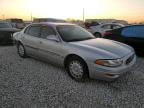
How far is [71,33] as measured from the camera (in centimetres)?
548

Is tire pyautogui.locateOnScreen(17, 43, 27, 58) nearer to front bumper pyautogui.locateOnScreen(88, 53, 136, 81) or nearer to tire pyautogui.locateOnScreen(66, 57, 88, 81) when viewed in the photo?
tire pyautogui.locateOnScreen(66, 57, 88, 81)

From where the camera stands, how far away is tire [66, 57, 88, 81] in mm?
4438

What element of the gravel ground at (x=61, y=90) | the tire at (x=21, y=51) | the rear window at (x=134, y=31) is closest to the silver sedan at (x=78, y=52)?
the gravel ground at (x=61, y=90)

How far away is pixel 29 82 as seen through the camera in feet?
15.2

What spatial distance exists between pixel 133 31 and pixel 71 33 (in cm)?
287

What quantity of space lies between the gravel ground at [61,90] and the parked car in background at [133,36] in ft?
4.38

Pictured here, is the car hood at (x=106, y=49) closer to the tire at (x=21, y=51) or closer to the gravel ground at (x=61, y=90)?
the gravel ground at (x=61, y=90)

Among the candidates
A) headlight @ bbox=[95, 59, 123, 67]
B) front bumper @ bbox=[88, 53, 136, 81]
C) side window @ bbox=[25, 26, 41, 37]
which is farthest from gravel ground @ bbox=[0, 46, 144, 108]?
side window @ bbox=[25, 26, 41, 37]

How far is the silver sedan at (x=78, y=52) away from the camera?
415 centimetres

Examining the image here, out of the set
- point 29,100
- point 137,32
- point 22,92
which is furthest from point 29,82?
point 137,32

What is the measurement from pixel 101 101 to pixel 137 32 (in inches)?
164

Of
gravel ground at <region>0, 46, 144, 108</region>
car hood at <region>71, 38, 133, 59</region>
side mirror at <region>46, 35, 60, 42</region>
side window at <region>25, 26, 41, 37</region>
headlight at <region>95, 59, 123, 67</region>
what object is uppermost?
side window at <region>25, 26, 41, 37</region>

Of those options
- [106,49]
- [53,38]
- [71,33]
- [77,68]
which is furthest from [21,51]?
[106,49]

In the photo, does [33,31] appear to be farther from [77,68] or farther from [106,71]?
[106,71]
